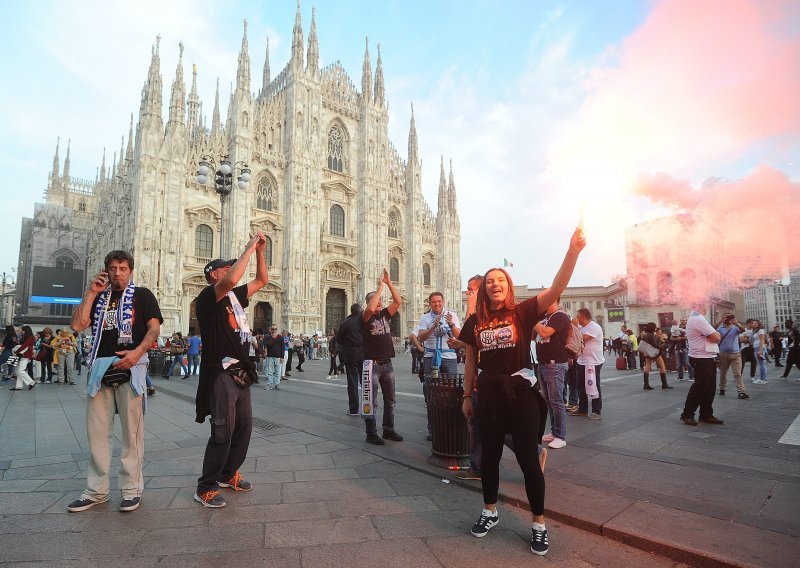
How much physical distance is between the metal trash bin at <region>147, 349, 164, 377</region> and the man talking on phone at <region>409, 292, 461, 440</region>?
13115 millimetres

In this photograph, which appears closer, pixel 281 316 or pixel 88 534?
pixel 88 534

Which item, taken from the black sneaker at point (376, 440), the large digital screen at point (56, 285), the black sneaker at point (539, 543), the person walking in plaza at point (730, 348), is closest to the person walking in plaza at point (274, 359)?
the black sneaker at point (376, 440)

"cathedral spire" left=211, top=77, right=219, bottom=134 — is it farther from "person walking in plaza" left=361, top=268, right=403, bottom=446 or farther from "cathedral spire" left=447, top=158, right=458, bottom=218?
"person walking in plaza" left=361, top=268, right=403, bottom=446

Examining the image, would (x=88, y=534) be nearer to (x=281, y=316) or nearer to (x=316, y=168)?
(x=281, y=316)

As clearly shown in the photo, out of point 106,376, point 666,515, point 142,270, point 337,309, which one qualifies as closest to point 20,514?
point 106,376

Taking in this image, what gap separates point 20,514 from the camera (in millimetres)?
3139

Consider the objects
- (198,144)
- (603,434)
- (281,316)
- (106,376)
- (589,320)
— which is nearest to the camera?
(106,376)

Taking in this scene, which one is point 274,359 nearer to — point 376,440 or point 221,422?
point 376,440

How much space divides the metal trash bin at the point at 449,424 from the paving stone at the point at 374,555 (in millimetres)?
1524

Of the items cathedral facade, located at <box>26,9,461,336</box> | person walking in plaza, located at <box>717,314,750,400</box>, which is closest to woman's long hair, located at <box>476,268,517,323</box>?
person walking in plaza, located at <box>717,314,750,400</box>

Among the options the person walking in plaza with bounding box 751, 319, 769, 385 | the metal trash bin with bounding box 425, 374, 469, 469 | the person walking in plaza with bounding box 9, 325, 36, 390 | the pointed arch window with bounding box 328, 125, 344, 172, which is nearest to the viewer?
the metal trash bin with bounding box 425, 374, 469, 469

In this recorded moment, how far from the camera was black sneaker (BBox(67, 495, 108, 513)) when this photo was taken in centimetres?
317

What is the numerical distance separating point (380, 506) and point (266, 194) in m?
29.4

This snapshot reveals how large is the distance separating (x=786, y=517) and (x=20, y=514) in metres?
5.34
